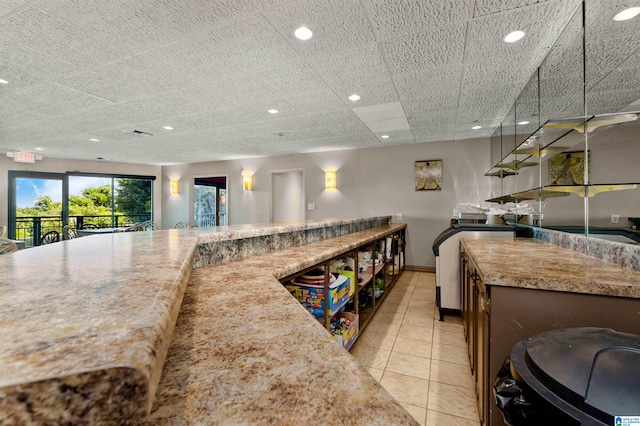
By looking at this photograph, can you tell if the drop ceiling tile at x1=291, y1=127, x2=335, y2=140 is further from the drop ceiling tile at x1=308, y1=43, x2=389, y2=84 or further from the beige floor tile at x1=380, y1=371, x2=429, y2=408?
the beige floor tile at x1=380, y1=371, x2=429, y2=408

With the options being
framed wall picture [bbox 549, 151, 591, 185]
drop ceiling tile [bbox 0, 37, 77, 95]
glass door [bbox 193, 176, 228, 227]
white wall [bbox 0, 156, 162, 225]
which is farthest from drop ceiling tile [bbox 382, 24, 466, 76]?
white wall [bbox 0, 156, 162, 225]

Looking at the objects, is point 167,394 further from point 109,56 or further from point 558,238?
point 109,56

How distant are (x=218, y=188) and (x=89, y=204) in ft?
11.0

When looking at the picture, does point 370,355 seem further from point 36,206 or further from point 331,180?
point 36,206

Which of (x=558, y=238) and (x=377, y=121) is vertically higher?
(x=377, y=121)

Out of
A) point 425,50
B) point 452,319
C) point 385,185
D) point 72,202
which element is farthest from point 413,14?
point 72,202

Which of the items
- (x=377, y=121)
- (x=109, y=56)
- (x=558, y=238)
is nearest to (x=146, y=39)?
(x=109, y=56)

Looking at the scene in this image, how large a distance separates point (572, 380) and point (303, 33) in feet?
7.58

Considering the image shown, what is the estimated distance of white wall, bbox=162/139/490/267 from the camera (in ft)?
17.3

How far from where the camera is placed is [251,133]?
4.78 meters

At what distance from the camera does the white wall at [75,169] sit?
246 inches

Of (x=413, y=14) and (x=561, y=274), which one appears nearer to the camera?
(x=561, y=274)

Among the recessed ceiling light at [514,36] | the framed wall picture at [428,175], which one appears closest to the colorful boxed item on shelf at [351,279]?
the recessed ceiling light at [514,36]

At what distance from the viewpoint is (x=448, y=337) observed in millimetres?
2619
